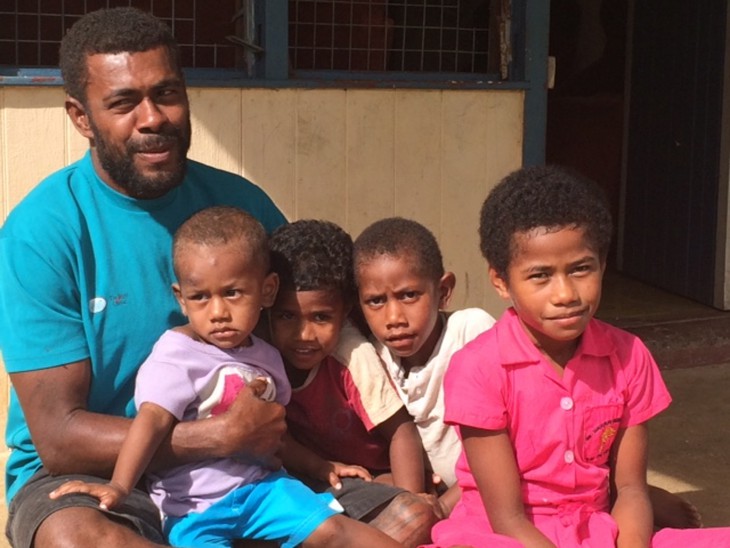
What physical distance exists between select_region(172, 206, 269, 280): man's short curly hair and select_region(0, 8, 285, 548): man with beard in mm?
141

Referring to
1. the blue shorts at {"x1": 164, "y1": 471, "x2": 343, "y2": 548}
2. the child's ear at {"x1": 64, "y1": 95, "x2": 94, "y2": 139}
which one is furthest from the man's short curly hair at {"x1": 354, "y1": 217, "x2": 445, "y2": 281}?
the child's ear at {"x1": 64, "y1": 95, "x2": 94, "y2": 139}

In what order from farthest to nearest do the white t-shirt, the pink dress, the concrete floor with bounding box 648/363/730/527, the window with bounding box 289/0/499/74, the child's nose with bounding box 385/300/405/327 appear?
the window with bounding box 289/0/499/74
the concrete floor with bounding box 648/363/730/527
the white t-shirt
the child's nose with bounding box 385/300/405/327
the pink dress

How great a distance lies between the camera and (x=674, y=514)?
3.09 m

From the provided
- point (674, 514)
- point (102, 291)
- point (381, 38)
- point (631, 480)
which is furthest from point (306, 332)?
point (381, 38)

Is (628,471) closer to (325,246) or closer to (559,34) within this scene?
(325,246)

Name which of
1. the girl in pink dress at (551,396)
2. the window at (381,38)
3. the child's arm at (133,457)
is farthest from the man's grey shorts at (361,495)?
the window at (381,38)

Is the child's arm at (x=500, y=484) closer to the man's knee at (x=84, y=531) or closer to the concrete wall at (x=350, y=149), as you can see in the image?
the man's knee at (x=84, y=531)

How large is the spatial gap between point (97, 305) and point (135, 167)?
13.5 inches

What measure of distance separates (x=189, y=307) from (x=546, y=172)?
0.89m

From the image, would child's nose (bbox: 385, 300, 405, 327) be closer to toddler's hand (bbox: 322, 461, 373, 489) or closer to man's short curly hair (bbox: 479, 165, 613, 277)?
man's short curly hair (bbox: 479, 165, 613, 277)

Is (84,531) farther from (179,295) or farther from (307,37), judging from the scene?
(307,37)

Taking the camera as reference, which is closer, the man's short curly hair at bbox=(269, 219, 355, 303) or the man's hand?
the man's hand

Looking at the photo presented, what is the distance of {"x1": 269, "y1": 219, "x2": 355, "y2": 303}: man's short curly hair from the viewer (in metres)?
2.94

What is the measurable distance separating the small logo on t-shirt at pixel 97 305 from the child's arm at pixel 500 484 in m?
0.91
